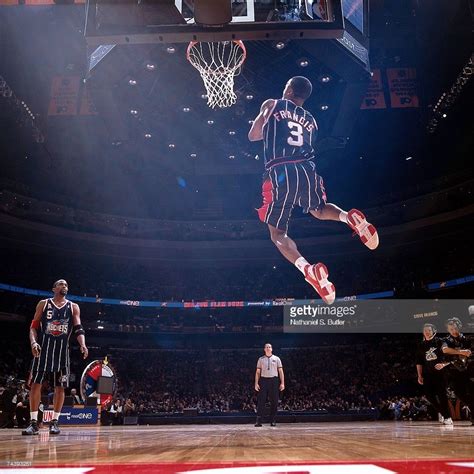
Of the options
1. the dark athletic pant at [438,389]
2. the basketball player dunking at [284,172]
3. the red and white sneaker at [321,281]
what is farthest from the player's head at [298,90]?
the dark athletic pant at [438,389]

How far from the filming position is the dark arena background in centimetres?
779

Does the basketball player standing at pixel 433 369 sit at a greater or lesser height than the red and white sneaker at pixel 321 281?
lesser

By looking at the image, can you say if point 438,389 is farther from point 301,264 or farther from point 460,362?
point 301,264

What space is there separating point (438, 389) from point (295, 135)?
485 centimetres

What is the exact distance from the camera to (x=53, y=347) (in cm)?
634

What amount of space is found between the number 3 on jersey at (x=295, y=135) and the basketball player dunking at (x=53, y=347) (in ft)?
11.7

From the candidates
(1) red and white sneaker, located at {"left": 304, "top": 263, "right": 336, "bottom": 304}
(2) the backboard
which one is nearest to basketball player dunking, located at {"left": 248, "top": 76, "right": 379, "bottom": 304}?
(1) red and white sneaker, located at {"left": 304, "top": 263, "right": 336, "bottom": 304}

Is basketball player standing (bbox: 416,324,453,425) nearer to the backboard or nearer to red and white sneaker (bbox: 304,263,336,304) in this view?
red and white sneaker (bbox: 304,263,336,304)

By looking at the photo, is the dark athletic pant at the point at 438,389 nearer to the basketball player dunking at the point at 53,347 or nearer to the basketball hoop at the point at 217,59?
the basketball player dunking at the point at 53,347

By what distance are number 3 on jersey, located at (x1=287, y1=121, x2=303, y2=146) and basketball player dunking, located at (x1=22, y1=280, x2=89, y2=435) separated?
355 cm

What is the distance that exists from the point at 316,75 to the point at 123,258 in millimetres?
16703

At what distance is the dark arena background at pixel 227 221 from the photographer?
307 inches

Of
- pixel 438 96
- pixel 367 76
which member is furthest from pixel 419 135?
pixel 367 76

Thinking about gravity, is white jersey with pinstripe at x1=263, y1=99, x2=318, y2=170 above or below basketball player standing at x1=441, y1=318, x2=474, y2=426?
above
